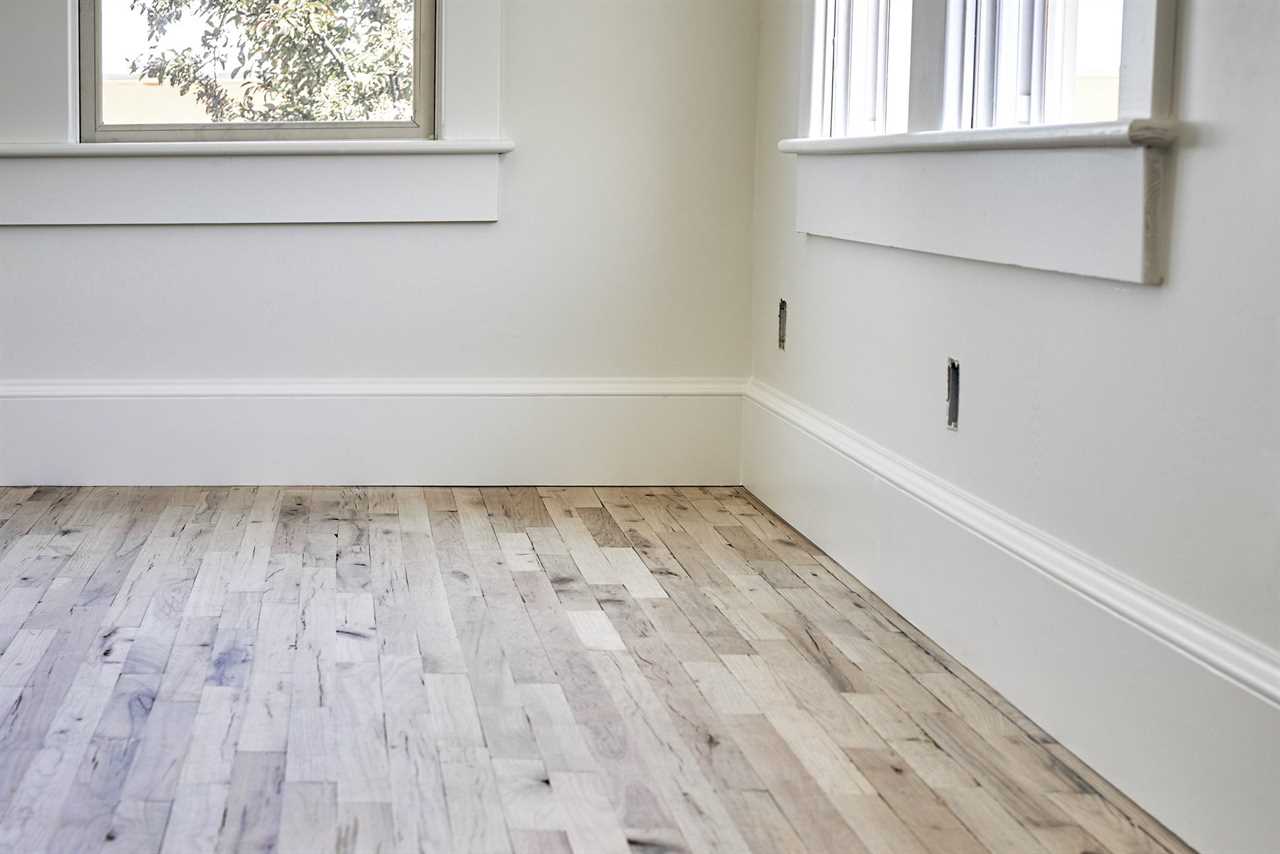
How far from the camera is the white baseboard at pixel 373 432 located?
365 cm

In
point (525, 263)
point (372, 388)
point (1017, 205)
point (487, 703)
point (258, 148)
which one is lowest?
point (487, 703)

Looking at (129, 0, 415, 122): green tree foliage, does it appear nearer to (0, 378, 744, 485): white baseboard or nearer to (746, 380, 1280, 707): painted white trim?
(0, 378, 744, 485): white baseboard

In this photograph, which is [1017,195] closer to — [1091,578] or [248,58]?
[1091,578]

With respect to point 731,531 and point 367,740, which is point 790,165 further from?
point 367,740

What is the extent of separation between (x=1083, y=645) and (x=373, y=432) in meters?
2.15

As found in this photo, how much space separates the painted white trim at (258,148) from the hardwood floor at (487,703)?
864mm

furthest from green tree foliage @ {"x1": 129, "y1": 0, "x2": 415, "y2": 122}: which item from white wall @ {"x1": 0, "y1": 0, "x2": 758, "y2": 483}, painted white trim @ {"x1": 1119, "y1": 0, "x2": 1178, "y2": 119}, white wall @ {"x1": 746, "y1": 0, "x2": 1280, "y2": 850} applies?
painted white trim @ {"x1": 1119, "y1": 0, "x2": 1178, "y2": 119}

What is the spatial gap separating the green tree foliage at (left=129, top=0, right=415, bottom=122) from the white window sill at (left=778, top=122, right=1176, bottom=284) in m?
1.21

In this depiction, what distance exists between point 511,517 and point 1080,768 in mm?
1737

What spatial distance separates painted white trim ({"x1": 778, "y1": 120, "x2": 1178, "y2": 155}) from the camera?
5.76 ft

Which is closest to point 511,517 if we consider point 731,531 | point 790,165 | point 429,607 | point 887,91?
point 731,531

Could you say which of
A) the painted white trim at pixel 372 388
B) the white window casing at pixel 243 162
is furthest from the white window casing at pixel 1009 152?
the white window casing at pixel 243 162

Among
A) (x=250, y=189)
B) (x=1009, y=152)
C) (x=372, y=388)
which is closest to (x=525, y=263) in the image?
(x=372, y=388)

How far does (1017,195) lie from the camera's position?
7.06ft
